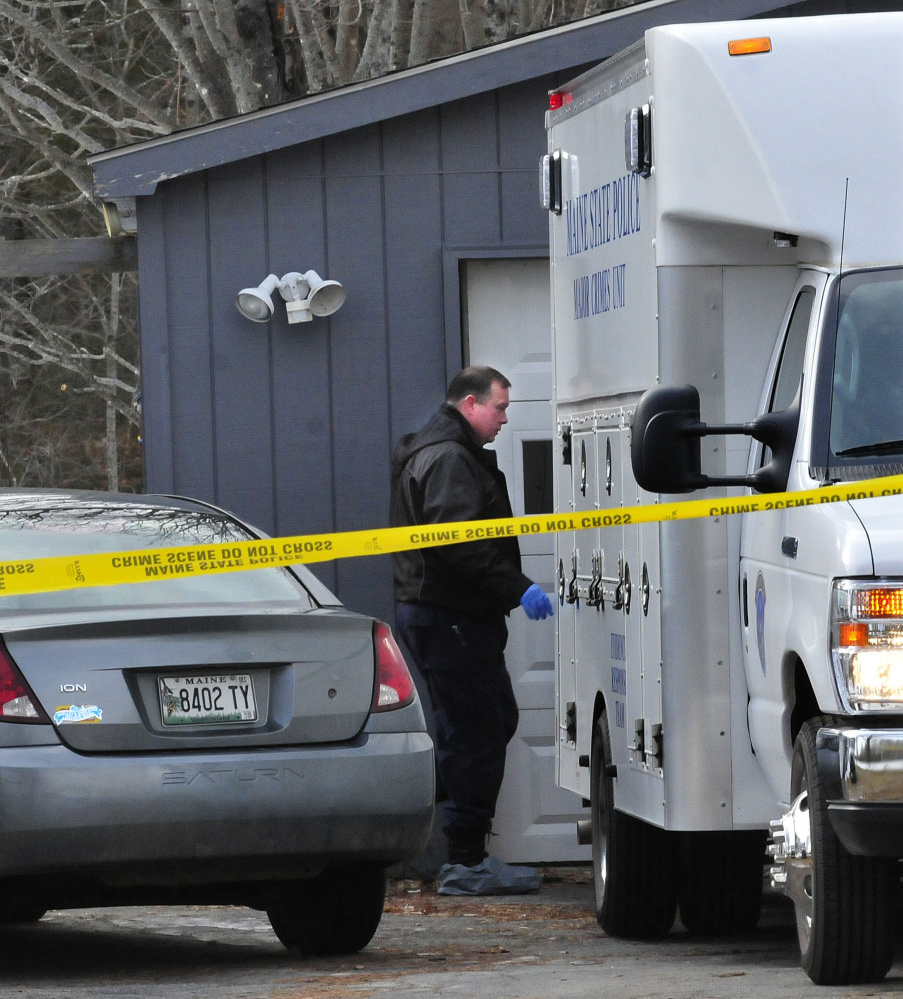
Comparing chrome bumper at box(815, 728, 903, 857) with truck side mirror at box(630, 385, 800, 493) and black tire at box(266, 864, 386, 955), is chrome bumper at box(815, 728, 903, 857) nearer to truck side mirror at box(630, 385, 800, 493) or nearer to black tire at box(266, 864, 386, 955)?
truck side mirror at box(630, 385, 800, 493)

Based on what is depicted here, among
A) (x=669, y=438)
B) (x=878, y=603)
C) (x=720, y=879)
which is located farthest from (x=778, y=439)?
(x=720, y=879)

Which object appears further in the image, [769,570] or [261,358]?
[261,358]

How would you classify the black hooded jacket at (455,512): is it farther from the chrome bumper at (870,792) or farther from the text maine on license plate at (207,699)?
the chrome bumper at (870,792)

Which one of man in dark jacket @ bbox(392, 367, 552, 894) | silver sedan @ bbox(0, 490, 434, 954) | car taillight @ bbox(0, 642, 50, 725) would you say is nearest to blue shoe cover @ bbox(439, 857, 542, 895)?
man in dark jacket @ bbox(392, 367, 552, 894)

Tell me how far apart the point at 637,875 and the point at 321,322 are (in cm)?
346

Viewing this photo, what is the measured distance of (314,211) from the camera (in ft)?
30.8

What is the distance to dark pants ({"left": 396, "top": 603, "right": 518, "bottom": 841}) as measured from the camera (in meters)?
8.59

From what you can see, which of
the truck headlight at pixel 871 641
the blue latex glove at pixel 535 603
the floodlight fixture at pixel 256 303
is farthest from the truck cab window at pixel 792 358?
the floodlight fixture at pixel 256 303

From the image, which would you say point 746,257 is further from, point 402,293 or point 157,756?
point 402,293

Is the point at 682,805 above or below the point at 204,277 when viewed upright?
below

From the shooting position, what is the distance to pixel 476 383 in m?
8.55

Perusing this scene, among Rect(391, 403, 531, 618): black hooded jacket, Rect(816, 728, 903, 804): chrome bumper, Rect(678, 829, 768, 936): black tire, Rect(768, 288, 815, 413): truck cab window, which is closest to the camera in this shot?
Rect(816, 728, 903, 804): chrome bumper

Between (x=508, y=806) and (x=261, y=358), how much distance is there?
2.48 m

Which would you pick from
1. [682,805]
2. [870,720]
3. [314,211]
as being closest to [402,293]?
[314,211]
